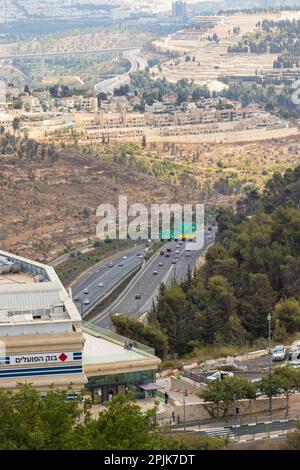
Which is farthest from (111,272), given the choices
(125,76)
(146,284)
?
(125,76)

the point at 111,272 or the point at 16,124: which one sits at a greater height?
the point at 111,272

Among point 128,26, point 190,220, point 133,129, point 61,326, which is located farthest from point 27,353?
point 128,26

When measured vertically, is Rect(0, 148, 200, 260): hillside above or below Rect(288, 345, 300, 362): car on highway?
below

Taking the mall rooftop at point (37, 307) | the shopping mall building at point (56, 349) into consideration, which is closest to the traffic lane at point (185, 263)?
the shopping mall building at point (56, 349)

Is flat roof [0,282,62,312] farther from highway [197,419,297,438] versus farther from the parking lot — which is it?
the parking lot

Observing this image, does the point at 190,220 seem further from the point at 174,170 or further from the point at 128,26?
the point at 128,26

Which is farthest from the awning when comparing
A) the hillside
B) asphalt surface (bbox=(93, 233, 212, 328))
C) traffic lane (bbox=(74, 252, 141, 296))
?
the hillside

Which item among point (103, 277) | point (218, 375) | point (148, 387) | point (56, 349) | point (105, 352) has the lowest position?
point (103, 277)

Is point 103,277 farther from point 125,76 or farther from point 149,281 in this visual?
point 125,76
